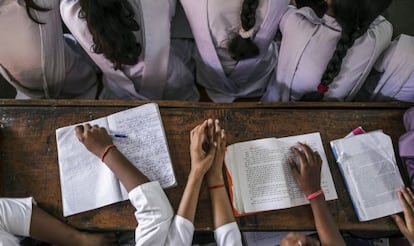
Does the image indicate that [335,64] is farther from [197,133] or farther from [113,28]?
[113,28]

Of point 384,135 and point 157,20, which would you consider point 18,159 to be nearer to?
point 157,20

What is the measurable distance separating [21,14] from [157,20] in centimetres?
35

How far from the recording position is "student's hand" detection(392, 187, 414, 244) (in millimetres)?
862

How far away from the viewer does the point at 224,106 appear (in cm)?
99

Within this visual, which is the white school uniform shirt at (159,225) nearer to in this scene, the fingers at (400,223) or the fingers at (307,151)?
the fingers at (307,151)

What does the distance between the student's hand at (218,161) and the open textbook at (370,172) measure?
1.00 feet

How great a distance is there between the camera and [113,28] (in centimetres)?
84

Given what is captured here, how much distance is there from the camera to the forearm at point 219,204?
84 cm

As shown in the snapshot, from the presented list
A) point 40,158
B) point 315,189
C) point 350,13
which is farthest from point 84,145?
point 350,13

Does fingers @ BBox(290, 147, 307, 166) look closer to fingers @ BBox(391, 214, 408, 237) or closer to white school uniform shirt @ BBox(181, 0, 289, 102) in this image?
fingers @ BBox(391, 214, 408, 237)

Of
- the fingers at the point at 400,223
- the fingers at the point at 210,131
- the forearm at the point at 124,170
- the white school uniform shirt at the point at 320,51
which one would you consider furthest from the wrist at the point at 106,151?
the fingers at the point at 400,223

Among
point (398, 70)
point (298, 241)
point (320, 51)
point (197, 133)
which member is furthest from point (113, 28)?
point (398, 70)

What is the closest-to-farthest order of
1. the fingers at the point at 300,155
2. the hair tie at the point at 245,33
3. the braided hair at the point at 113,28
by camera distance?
the braided hair at the point at 113,28, the fingers at the point at 300,155, the hair tie at the point at 245,33

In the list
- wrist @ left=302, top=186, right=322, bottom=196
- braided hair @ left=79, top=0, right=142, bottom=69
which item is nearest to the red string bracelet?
wrist @ left=302, top=186, right=322, bottom=196
